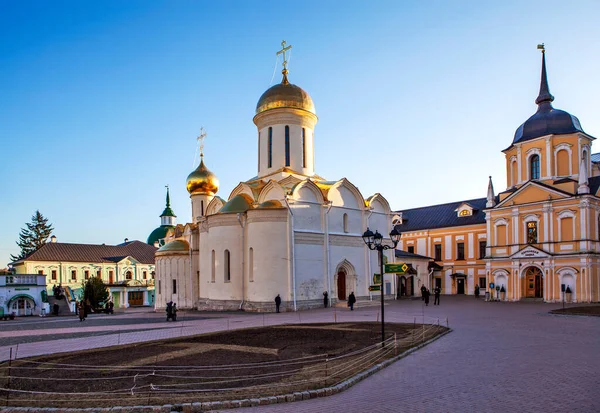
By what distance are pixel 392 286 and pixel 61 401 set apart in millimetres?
29918

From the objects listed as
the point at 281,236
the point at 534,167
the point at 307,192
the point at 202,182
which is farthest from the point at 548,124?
the point at 202,182

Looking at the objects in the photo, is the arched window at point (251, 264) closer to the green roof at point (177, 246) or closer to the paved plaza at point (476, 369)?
the paved plaza at point (476, 369)

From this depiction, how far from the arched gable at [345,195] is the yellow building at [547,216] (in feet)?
38.5

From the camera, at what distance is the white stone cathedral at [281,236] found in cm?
2753

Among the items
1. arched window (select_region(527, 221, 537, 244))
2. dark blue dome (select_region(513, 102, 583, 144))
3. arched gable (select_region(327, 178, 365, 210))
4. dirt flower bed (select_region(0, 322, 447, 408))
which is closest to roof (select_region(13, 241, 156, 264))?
arched gable (select_region(327, 178, 365, 210))

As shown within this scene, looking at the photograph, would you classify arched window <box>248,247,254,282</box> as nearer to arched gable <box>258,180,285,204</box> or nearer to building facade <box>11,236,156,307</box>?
arched gable <box>258,180,285,204</box>

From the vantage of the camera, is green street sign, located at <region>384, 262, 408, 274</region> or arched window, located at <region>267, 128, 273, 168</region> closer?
green street sign, located at <region>384, 262, 408, 274</region>

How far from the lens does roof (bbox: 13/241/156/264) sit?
5468 cm

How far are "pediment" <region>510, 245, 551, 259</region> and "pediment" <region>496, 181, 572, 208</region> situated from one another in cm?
351

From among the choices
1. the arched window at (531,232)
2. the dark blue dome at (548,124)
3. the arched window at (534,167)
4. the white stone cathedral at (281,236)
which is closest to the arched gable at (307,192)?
the white stone cathedral at (281,236)

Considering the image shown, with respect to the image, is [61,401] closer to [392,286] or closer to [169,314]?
[169,314]

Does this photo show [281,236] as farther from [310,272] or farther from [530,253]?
[530,253]

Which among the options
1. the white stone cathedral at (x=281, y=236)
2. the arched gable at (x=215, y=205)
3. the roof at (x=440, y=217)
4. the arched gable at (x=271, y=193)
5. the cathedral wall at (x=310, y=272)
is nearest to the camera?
the white stone cathedral at (x=281, y=236)

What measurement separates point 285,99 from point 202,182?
12.1 metres
